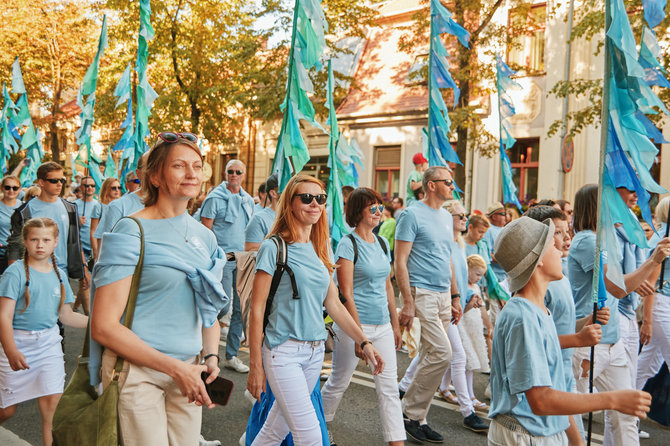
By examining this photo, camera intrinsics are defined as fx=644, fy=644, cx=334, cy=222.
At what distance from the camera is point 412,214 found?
546cm

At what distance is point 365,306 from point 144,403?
243 centimetres

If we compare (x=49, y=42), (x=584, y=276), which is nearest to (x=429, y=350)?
(x=584, y=276)

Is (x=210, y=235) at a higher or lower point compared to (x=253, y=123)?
lower

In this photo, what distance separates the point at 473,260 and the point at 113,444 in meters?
4.94

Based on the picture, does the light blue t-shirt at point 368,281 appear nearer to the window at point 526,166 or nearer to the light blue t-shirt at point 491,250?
the light blue t-shirt at point 491,250

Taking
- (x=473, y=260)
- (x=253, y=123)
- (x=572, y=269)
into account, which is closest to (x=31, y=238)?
(x=572, y=269)

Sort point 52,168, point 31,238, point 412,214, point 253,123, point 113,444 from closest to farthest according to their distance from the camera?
point 113,444 → point 31,238 → point 412,214 → point 52,168 → point 253,123

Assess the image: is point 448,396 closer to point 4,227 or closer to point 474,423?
point 474,423

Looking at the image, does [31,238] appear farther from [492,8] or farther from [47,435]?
[492,8]

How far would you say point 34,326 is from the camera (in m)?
4.30

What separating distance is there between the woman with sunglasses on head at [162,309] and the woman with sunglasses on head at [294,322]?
83cm

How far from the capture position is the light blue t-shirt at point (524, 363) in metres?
2.46

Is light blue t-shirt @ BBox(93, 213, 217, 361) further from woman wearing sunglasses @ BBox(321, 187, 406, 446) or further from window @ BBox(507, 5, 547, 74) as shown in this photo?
window @ BBox(507, 5, 547, 74)

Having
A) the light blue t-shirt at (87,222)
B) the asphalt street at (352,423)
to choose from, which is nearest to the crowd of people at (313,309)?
the asphalt street at (352,423)
